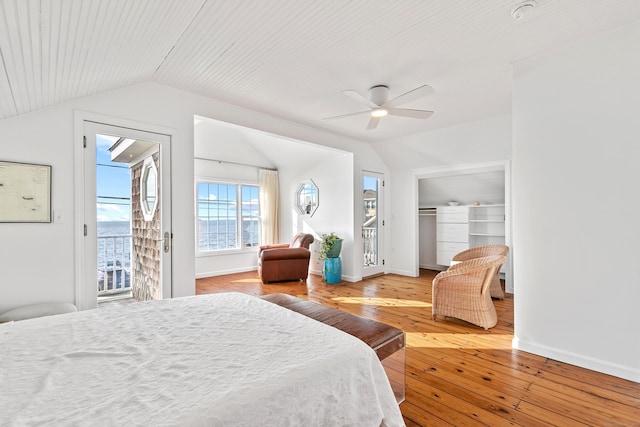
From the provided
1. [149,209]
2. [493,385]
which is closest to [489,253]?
[493,385]

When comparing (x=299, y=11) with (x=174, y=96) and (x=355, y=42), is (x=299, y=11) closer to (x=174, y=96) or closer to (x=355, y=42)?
(x=355, y=42)

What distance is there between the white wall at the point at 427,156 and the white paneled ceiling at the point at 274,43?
1.22 m

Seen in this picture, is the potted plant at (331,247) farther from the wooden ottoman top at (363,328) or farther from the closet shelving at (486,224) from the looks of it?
the wooden ottoman top at (363,328)

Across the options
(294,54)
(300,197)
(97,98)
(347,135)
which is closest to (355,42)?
(294,54)

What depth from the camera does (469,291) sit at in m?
3.25

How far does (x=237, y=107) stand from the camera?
373 cm

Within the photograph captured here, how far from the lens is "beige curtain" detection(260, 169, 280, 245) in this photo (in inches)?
271

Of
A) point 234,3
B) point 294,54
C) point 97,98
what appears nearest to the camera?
point 234,3

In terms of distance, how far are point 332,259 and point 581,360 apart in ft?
11.7

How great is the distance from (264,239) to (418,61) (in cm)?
515

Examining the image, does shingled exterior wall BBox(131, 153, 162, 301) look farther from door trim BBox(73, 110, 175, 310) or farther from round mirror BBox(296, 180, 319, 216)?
round mirror BBox(296, 180, 319, 216)

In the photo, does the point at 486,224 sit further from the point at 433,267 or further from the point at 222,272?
the point at 222,272

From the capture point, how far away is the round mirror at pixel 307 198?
20.5ft

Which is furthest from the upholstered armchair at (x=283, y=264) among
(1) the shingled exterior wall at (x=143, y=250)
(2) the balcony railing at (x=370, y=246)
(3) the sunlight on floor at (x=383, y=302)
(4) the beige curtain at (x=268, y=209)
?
(1) the shingled exterior wall at (x=143, y=250)
